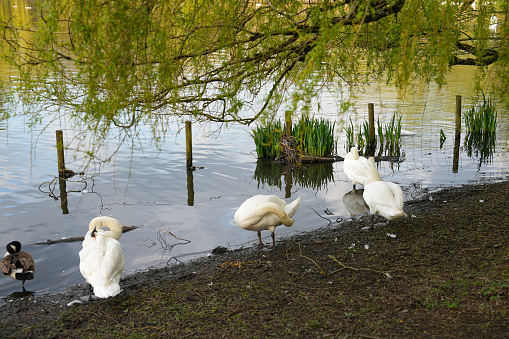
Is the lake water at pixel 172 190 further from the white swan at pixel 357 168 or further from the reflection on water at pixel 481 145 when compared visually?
the white swan at pixel 357 168

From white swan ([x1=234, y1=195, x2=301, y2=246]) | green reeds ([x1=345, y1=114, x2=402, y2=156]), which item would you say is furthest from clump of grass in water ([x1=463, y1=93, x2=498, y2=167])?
white swan ([x1=234, y1=195, x2=301, y2=246])

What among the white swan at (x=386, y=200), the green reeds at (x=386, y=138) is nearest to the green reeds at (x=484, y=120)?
the green reeds at (x=386, y=138)

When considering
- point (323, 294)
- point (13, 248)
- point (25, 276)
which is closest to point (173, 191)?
point (13, 248)

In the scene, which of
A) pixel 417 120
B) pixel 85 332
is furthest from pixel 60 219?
pixel 417 120

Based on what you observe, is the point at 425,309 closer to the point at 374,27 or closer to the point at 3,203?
the point at 374,27

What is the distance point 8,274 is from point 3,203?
568 centimetres

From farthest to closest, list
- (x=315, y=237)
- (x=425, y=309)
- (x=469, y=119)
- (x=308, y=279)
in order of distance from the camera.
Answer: (x=469, y=119)
(x=315, y=237)
(x=308, y=279)
(x=425, y=309)

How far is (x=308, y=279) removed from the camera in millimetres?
6176

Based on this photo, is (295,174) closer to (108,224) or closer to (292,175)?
(292,175)

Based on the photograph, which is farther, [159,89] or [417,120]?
[417,120]

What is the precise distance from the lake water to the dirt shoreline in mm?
1644

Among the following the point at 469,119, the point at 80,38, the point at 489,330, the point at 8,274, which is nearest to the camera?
the point at 80,38

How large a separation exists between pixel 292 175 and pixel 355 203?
3.44 m

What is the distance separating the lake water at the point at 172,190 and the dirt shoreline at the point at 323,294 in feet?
5.39
